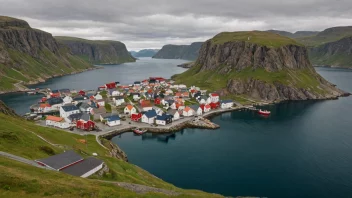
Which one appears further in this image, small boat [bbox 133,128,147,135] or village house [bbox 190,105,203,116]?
village house [bbox 190,105,203,116]

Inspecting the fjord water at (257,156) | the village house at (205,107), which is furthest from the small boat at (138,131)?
the village house at (205,107)

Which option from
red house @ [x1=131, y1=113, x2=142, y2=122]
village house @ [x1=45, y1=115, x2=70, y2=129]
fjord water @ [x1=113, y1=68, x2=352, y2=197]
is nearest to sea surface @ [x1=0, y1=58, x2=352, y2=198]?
fjord water @ [x1=113, y1=68, x2=352, y2=197]

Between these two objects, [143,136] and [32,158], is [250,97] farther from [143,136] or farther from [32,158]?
[32,158]

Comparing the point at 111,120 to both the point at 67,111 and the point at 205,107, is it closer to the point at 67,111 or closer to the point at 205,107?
the point at 67,111

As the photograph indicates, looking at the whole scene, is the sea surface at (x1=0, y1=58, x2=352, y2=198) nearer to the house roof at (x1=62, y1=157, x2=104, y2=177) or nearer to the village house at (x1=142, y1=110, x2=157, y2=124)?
the village house at (x1=142, y1=110, x2=157, y2=124)

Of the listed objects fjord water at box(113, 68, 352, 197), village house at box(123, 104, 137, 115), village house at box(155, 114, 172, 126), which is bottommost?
fjord water at box(113, 68, 352, 197)

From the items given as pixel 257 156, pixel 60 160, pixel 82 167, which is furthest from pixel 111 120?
pixel 82 167

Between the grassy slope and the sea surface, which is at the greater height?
the grassy slope

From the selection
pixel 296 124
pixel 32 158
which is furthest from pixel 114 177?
pixel 296 124
